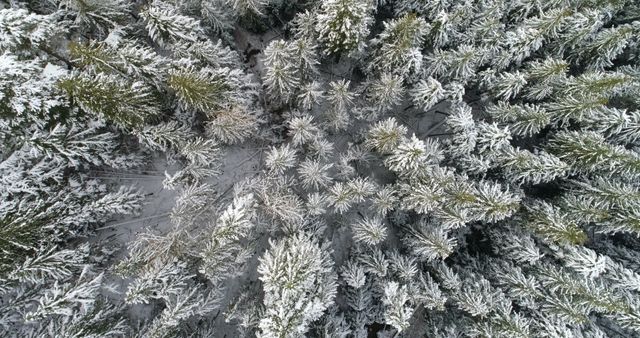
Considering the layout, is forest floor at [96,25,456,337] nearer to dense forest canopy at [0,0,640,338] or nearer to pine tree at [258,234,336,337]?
dense forest canopy at [0,0,640,338]

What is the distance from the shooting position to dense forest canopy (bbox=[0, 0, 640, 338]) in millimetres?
11648

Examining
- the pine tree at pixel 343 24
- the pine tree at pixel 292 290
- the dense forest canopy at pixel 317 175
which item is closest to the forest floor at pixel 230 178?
the dense forest canopy at pixel 317 175

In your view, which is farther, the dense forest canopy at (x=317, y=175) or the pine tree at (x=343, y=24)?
the pine tree at (x=343, y=24)

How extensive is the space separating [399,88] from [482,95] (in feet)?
14.5

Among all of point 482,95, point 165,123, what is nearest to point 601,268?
point 482,95

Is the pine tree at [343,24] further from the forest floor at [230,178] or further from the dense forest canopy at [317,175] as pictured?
the forest floor at [230,178]

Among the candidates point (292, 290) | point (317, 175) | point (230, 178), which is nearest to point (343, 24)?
point (317, 175)

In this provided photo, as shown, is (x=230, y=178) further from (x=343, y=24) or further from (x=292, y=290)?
(x=343, y=24)

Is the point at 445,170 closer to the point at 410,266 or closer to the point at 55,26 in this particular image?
the point at 410,266

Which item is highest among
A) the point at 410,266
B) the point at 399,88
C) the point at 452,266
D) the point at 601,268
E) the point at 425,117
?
the point at 399,88

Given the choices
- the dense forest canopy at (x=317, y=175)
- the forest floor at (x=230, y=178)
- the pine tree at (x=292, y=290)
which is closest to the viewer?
the pine tree at (x=292, y=290)

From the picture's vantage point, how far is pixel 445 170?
1291 centimetres

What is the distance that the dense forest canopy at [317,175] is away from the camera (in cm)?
1165

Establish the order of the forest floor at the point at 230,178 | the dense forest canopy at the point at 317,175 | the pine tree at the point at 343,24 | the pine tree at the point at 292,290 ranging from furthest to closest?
the forest floor at the point at 230,178, the pine tree at the point at 343,24, the dense forest canopy at the point at 317,175, the pine tree at the point at 292,290
